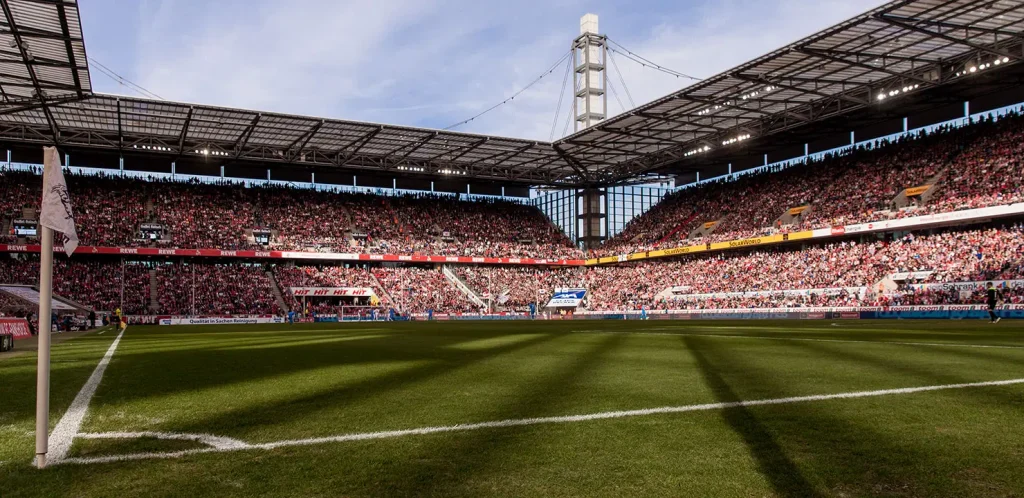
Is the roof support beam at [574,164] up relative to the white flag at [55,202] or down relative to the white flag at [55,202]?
up

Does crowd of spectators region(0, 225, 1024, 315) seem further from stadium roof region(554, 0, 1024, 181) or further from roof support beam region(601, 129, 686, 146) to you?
roof support beam region(601, 129, 686, 146)

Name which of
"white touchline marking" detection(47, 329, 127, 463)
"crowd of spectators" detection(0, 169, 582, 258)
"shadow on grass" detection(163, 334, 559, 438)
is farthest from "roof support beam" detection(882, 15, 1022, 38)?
"crowd of spectators" detection(0, 169, 582, 258)

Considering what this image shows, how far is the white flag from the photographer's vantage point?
5.11 metres

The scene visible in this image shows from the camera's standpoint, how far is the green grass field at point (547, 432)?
423cm

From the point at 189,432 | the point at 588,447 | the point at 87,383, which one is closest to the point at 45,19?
the point at 87,383

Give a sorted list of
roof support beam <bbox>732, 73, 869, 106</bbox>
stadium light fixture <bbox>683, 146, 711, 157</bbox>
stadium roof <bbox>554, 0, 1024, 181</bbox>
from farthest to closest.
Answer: stadium light fixture <bbox>683, 146, 711, 157</bbox>, roof support beam <bbox>732, 73, 869, 106</bbox>, stadium roof <bbox>554, 0, 1024, 181</bbox>

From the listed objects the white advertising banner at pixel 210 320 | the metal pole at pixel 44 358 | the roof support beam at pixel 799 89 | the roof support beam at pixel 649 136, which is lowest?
the white advertising banner at pixel 210 320

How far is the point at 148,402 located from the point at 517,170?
68.6 metres

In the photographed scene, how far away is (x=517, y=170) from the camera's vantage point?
75.6 meters

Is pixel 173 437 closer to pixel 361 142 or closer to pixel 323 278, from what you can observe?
pixel 361 142

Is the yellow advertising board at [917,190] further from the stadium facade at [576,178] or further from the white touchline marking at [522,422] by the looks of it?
the white touchline marking at [522,422]

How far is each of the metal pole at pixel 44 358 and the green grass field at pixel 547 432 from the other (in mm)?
190

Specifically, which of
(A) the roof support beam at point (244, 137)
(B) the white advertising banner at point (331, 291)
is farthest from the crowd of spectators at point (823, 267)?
(A) the roof support beam at point (244, 137)

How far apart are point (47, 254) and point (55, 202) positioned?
0.39m
